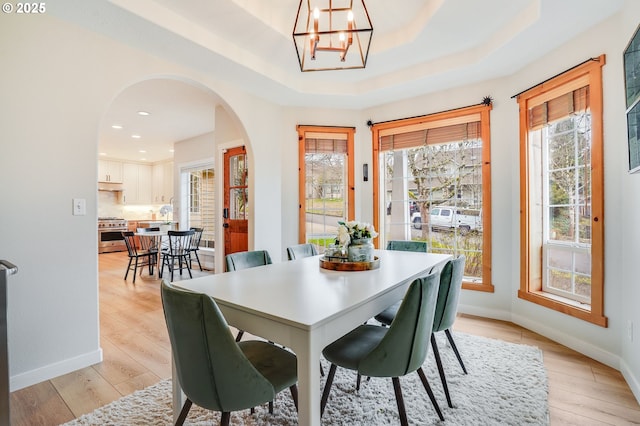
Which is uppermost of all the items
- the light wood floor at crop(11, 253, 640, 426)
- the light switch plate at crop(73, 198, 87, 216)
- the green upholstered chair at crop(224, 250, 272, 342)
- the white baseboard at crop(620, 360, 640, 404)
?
the light switch plate at crop(73, 198, 87, 216)

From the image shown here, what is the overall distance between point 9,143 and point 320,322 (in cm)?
235

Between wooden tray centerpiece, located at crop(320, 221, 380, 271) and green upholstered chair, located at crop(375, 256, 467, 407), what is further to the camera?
wooden tray centerpiece, located at crop(320, 221, 380, 271)

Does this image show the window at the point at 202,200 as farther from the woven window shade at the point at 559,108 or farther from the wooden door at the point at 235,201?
the woven window shade at the point at 559,108

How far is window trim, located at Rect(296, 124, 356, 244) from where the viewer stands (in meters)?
4.21

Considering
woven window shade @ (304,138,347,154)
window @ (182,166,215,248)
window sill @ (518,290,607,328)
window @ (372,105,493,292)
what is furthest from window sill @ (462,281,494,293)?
window @ (182,166,215,248)

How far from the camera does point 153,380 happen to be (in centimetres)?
216

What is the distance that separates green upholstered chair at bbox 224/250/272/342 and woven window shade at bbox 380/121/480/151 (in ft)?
8.10

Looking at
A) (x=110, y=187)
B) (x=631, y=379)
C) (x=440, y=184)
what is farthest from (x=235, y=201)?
(x=110, y=187)

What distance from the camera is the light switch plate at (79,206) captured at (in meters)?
2.32

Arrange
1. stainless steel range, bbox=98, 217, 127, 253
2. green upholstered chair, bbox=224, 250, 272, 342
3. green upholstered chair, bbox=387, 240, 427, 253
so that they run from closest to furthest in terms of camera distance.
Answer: green upholstered chair, bbox=224, 250, 272, 342
green upholstered chair, bbox=387, 240, 427, 253
stainless steel range, bbox=98, 217, 127, 253

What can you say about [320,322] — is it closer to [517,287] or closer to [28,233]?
[28,233]

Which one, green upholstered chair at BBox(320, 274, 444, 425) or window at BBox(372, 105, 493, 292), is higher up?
window at BBox(372, 105, 493, 292)

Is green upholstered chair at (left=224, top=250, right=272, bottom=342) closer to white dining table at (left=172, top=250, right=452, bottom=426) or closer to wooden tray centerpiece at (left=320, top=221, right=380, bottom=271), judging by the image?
white dining table at (left=172, top=250, right=452, bottom=426)

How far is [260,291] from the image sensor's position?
1.52m
